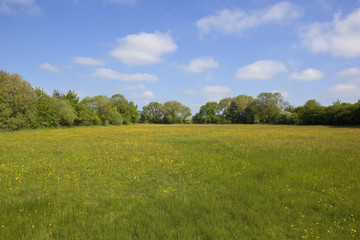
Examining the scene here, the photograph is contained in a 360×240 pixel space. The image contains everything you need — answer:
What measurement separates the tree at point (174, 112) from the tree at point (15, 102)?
76.5 meters

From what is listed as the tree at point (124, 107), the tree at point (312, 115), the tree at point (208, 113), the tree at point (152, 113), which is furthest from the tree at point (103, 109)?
the tree at point (312, 115)

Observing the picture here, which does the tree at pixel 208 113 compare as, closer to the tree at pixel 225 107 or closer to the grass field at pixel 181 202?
the tree at pixel 225 107

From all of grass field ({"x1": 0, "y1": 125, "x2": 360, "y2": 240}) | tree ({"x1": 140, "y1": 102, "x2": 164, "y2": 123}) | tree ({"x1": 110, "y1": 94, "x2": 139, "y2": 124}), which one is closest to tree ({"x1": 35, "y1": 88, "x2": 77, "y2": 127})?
grass field ({"x1": 0, "y1": 125, "x2": 360, "y2": 240})

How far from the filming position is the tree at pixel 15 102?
99.6 ft

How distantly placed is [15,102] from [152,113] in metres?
84.6

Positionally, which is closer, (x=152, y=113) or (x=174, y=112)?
(x=174, y=112)

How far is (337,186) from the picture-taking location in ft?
21.8

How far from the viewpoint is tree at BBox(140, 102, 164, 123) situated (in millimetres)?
112500

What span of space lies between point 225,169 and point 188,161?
2.56 meters

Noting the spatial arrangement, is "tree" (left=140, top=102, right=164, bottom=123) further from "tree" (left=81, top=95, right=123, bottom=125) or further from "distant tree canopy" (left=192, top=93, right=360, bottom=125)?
"tree" (left=81, top=95, right=123, bottom=125)

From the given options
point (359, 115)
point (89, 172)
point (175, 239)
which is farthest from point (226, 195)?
point (359, 115)

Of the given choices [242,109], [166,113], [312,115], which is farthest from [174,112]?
[312,115]

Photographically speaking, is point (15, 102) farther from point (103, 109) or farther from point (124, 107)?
point (124, 107)

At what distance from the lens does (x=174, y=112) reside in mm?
109188
